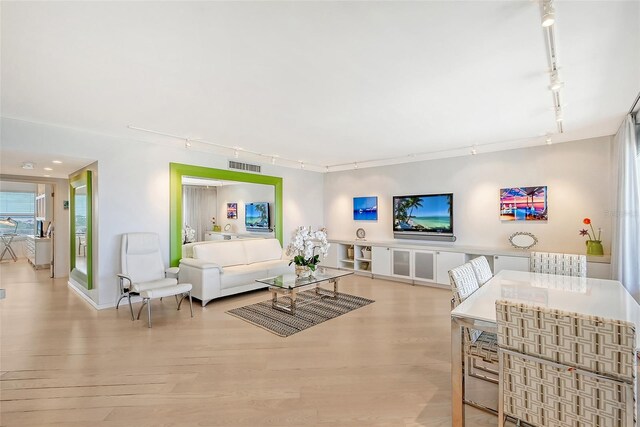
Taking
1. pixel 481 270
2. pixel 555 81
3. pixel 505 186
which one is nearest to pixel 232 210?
pixel 481 270

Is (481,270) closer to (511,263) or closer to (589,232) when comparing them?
(511,263)

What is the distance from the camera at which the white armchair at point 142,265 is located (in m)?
4.14

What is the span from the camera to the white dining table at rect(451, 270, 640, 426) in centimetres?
183

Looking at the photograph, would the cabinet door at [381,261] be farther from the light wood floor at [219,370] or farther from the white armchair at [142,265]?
the white armchair at [142,265]

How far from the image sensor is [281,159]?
627 cm

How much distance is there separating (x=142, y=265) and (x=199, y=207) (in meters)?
1.56

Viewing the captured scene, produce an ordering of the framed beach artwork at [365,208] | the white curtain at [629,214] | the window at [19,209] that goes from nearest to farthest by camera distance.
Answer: the white curtain at [629,214] → the framed beach artwork at [365,208] → the window at [19,209]

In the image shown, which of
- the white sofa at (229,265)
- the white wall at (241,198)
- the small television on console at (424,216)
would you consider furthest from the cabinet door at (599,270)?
the white wall at (241,198)

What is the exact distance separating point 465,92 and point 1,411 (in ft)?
14.8

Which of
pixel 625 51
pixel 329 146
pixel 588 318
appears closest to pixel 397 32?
pixel 625 51

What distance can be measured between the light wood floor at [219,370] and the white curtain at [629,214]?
2076 mm

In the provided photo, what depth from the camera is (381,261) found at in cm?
612

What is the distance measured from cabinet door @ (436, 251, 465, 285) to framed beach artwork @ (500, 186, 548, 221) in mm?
1052

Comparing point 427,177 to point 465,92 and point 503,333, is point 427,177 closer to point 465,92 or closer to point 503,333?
point 465,92
